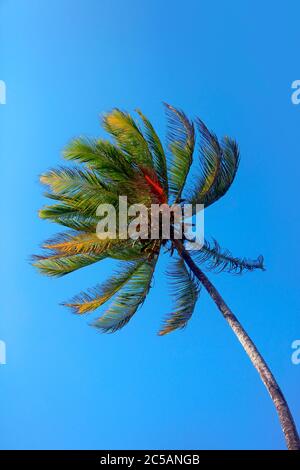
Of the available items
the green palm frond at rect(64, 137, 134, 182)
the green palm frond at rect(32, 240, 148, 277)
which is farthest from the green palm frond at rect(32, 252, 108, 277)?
the green palm frond at rect(64, 137, 134, 182)

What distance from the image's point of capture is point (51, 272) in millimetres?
11805

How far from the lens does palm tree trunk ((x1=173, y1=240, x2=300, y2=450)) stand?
8727 mm

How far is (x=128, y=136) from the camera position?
11.3 metres

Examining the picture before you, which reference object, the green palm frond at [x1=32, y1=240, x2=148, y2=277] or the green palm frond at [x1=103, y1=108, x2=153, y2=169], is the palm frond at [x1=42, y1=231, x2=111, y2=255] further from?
the green palm frond at [x1=103, y1=108, x2=153, y2=169]

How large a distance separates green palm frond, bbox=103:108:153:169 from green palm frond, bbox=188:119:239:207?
1242 millimetres

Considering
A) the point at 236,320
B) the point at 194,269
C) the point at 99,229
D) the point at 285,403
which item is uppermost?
the point at 99,229

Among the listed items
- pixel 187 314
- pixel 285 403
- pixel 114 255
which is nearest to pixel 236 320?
pixel 187 314

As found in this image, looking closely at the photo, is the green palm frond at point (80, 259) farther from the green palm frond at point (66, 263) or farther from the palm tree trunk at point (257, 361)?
the palm tree trunk at point (257, 361)

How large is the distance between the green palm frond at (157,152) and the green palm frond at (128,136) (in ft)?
0.71

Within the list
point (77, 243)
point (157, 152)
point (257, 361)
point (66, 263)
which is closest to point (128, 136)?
point (157, 152)

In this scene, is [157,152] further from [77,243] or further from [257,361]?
[257,361]
